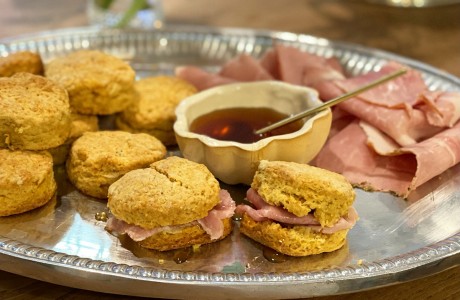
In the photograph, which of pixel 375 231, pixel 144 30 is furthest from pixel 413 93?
pixel 144 30

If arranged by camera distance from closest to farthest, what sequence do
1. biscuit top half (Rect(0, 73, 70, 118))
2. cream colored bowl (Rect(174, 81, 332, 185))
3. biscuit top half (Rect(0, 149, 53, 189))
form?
biscuit top half (Rect(0, 149, 53, 189))
biscuit top half (Rect(0, 73, 70, 118))
cream colored bowl (Rect(174, 81, 332, 185))

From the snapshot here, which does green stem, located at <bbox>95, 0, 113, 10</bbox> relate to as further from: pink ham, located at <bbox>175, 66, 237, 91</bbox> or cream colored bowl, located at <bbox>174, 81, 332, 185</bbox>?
cream colored bowl, located at <bbox>174, 81, 332, 185</bbox>

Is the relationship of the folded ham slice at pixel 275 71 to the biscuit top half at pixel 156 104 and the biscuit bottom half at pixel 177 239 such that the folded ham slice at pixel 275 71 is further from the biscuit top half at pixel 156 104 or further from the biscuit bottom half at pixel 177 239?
the biscuit bottom half at pixel 177 239

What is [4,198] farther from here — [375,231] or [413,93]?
[413,93]

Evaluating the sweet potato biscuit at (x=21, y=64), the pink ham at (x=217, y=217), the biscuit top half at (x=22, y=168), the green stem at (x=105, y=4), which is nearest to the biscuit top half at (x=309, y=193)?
the pink ham at (x=217, y=217)

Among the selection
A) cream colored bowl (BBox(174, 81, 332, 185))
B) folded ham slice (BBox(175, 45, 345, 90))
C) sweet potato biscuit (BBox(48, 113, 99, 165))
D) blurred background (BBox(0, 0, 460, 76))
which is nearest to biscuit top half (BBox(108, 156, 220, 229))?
cream colored bowl (BBox(174, 81, 332, 185))
